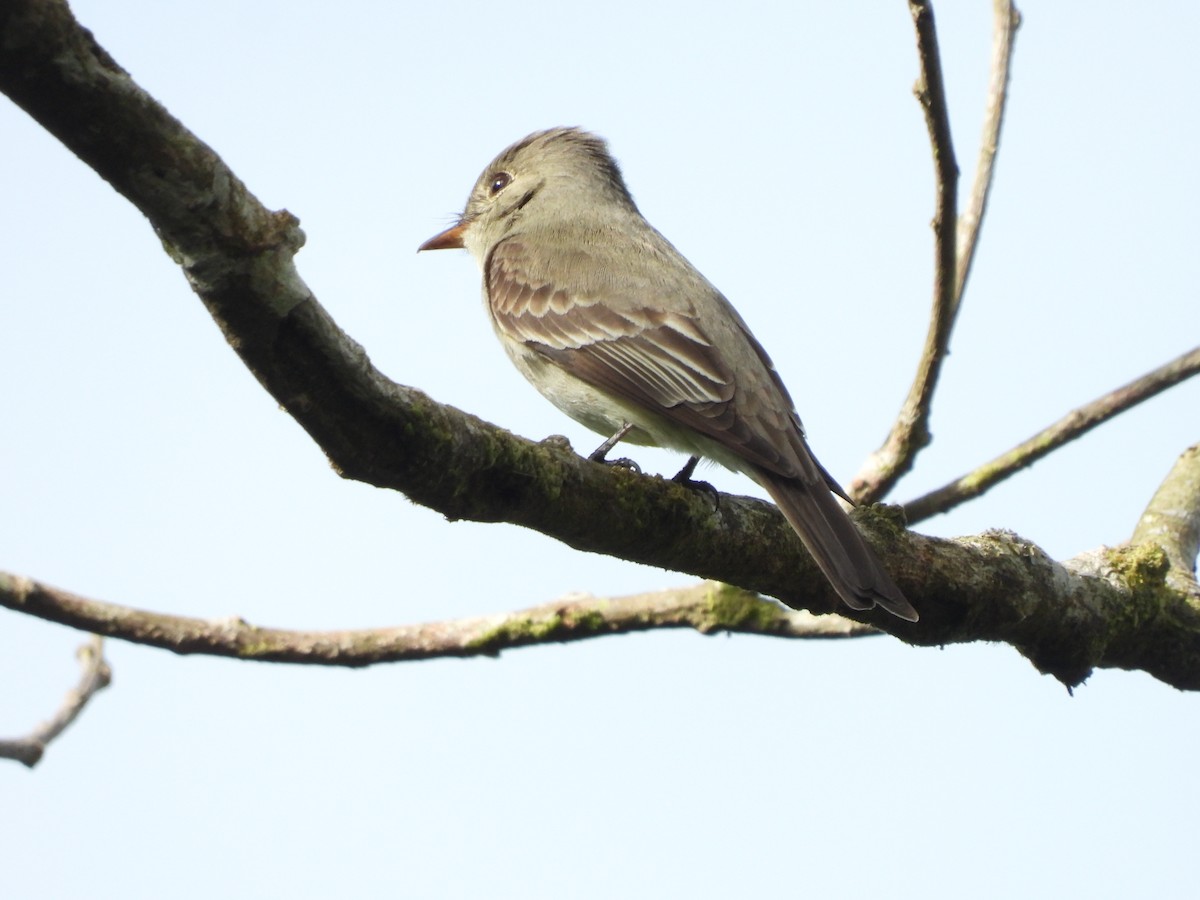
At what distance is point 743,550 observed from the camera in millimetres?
4457

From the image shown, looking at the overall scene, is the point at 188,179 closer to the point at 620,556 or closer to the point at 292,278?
the point at 292,278

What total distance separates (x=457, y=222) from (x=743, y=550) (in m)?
4.66

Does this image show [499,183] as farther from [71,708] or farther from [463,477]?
[463,477]

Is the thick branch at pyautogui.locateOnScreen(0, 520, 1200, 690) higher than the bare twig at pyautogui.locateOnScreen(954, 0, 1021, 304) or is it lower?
lower

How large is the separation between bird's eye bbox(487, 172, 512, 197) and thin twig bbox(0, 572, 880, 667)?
3.63 m

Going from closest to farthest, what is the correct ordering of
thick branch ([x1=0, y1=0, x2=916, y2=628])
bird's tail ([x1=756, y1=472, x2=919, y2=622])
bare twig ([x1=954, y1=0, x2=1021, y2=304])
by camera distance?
1. thick branch ([x1=0, y1=0, x2=916, y2=628])
2. bird's tail ([x1=756, y1=472, x2=919, y2=622])
3. bare twig ([x1=954, y1=0, x2=1021, y2=304])

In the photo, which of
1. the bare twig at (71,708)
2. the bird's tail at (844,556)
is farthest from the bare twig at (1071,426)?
the bare twig at (71,708)

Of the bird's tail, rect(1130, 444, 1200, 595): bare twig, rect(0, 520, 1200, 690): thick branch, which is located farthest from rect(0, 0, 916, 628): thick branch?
rect(1130, 444, 1200, 595): bare twig

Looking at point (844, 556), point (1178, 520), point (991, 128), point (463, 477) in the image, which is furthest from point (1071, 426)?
point (463, 477)

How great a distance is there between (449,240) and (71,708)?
4.18 metres

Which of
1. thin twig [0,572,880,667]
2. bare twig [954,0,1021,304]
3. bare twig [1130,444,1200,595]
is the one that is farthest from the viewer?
bare twig [954,0,1021,304]

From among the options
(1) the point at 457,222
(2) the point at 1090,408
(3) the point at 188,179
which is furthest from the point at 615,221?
(3) the point at 188,179

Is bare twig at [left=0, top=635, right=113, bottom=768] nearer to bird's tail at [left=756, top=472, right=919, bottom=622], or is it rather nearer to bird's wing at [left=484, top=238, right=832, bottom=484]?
bird's wing at [left=484, top=238, right=832, bottom=484]

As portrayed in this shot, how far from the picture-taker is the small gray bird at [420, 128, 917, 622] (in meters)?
4.66
